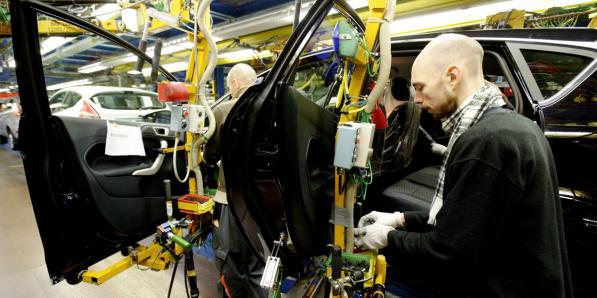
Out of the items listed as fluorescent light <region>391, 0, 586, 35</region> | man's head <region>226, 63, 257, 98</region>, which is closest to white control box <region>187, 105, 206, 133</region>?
man's head <region>226, 63, 257, 98</region>

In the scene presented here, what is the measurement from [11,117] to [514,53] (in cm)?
1006

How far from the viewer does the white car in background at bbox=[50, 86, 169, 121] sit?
4.75 meters

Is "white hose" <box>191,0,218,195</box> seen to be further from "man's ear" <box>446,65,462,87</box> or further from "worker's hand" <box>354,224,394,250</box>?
"man's ear" <box>446,65,462,87</box>

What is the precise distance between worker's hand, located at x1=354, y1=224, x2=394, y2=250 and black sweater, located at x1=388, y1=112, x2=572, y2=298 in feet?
0.80

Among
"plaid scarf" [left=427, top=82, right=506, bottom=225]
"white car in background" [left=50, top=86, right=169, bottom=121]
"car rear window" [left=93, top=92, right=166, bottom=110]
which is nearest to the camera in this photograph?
"plaid scarf" [left=427, top=82, right=506, bottom=225]

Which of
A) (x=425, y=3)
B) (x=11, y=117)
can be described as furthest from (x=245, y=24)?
(x=11, y=117)

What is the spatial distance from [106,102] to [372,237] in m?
5.57

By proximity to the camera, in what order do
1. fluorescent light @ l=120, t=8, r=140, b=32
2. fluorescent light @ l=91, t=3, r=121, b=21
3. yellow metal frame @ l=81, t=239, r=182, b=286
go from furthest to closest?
1. fluorescent light @ l=120, t=8, r=140, b=32
2. fluorescent light @ l=91, t=3, r=121, b=21
3. yellow metal frame @ l=81, t=239, r=182, b=286

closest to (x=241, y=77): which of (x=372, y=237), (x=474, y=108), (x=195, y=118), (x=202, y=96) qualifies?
(x=202, y=96)

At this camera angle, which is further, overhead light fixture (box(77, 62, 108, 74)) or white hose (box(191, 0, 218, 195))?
overhead light fixture (box(77, 62, 108, 74))

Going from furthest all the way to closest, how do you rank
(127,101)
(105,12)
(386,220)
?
1. (127,101)
2. (105,12)
3. (386,220)

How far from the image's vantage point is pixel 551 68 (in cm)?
168

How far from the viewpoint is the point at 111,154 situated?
1.58 metres

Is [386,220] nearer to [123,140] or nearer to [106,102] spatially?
[123,140]
